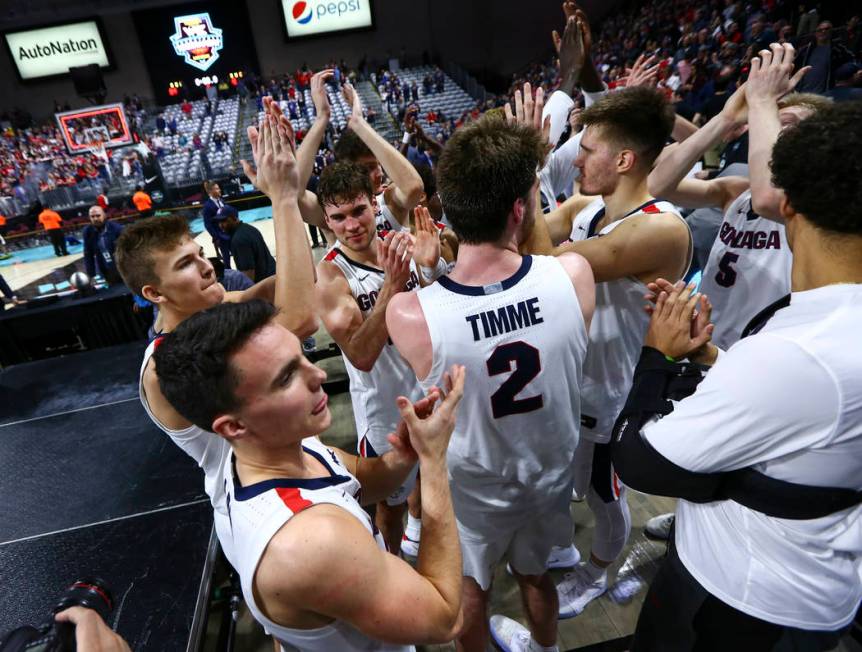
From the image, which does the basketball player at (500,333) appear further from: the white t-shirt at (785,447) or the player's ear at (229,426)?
the player's ear at (229,426)

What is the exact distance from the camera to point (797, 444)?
46.8 inches

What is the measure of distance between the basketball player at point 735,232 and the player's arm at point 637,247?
699 mm

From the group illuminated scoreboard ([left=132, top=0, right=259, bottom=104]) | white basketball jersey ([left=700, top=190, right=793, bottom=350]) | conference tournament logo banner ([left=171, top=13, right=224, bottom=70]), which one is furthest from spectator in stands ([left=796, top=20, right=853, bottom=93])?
conference tournament logo banner ([left=171, top=13, right=224, bottom=70])

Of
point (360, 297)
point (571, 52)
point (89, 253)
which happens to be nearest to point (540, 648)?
point (360, 297)

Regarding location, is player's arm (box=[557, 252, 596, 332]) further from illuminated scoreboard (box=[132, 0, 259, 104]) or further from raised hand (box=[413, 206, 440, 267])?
illuminated scoreboard (box=[132, 0, 259, 104])

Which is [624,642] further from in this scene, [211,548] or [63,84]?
[63,84]

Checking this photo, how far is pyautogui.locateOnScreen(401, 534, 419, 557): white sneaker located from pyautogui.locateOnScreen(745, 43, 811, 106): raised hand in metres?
3.07

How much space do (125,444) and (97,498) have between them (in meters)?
0.74

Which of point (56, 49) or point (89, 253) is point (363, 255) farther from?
point (56, 49)

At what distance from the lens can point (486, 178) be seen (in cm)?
166

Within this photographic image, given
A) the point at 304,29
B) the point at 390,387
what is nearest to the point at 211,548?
the point at 390,387

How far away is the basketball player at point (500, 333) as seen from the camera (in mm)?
1688

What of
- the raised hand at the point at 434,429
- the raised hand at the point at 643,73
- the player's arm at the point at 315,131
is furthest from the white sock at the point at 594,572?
the raised hand at the point at 643,73

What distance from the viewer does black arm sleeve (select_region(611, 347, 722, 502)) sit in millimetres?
1366
